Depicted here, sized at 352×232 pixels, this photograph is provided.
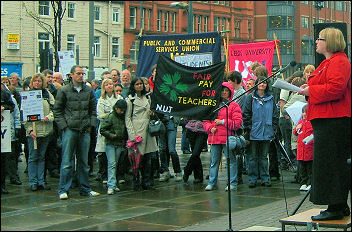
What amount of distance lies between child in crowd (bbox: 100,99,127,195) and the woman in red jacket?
15.8 feet

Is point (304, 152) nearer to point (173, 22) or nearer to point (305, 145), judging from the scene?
point (305, 145)

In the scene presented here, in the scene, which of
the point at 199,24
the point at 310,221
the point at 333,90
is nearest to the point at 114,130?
the point at 310,221

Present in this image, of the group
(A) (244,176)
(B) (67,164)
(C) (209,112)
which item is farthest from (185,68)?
(A) (244,176)

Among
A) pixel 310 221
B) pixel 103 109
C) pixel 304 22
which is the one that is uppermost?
pixel 304 22

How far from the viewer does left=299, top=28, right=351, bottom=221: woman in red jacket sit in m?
7.45

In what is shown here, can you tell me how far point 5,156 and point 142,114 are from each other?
263cm

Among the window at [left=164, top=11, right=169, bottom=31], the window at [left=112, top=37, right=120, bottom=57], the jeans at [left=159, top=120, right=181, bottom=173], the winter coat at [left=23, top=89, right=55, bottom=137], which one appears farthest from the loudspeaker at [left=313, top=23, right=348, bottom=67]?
the window at [left=164, top=11, right=169, bottom=31]

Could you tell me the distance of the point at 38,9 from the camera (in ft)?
132

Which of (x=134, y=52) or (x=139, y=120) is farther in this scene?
(x=134, y=52)

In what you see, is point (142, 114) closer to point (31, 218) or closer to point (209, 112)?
point (209, 112)

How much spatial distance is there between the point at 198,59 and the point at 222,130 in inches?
90.7

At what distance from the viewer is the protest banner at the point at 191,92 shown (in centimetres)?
1045

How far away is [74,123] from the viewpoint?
11.0 m

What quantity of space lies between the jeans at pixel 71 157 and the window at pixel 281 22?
53.3 m
